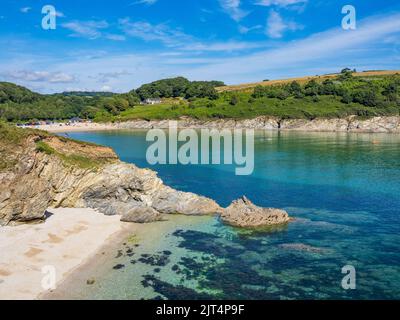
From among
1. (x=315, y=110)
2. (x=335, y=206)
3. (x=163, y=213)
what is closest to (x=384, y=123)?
(x=315, y=110)

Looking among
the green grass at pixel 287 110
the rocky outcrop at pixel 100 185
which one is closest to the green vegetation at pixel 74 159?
the rocky outcrop at pixel 100 185

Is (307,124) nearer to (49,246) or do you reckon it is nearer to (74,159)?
(74,159)

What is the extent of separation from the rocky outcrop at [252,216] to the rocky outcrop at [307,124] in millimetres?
137151

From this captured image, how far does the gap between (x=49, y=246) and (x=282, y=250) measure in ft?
68.9

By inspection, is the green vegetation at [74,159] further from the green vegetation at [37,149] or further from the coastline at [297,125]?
the coastline at [297,125]

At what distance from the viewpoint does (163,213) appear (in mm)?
47844

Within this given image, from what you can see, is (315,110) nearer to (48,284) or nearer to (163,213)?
(163,213)

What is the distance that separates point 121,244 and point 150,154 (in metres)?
68.6

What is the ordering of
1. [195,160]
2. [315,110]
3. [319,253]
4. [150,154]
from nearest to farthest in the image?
1. [319,253]
2. [195,160]
3. [150,154]
4. [315,110]

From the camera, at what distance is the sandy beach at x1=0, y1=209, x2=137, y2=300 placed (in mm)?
28062

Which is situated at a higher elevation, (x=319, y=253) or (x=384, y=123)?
(x=384, y=123)

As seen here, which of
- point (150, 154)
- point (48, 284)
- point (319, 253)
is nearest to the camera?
point (48, 284)

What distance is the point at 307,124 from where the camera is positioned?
Answer: 17450 centimetres

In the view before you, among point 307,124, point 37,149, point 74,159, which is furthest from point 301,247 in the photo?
point 307,124
